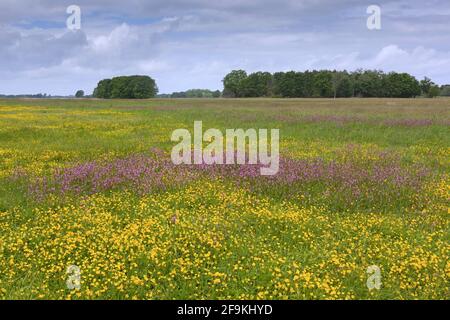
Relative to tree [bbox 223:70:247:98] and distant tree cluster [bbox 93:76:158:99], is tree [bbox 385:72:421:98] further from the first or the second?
distant tree cluster [bbox 93:76:158:99]

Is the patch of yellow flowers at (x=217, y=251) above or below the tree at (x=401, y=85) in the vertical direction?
below

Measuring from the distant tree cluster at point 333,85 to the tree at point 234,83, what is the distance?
395mm

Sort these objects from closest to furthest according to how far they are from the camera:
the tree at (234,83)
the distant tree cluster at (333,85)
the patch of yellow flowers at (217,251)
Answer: the patch of yellow flowers at (217,251) → the distant tree cluster at (333,85) → the tree at (234,83)

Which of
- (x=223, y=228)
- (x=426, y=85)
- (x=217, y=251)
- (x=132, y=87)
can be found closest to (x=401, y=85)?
(x=426, y=85)

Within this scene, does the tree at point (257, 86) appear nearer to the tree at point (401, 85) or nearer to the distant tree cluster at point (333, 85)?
the distant tree cluster at point (333, 85)

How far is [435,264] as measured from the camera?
7250 millimetres

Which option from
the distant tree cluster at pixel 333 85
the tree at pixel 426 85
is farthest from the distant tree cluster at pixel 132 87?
the tree at pixel 426 85

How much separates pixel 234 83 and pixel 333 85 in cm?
4400

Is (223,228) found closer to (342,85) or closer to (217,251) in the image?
Result: (217,251)

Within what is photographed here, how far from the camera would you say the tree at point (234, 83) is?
15388 centimetres

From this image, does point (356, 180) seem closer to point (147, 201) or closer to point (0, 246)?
point (147, 201)
